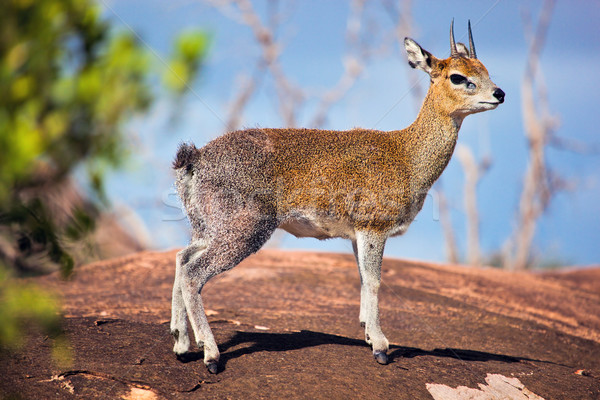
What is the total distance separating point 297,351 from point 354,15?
1899 cm

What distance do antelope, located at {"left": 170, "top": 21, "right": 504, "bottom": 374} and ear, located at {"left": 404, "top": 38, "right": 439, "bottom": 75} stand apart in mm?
12

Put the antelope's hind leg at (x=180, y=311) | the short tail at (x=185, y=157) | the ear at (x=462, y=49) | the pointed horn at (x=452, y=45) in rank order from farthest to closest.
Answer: the ear at (x=462, y=49), the pointed horn at (x=452, y=45), the short tail at (x=185, y=157), the antelope's hind leg at (x=180, y=311)

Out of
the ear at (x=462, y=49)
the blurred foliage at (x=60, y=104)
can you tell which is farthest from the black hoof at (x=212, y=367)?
the ear at (x=462, y=49)

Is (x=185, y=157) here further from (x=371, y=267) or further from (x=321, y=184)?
(x=371, y=267)

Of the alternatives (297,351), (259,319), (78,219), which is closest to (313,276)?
(259,319)

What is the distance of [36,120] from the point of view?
3230 millimetres

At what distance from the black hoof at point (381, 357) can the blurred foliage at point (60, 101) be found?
12.7ft

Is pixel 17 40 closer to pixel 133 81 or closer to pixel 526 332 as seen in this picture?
pixel 133 81

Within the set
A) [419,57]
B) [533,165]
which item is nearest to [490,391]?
[419,57]

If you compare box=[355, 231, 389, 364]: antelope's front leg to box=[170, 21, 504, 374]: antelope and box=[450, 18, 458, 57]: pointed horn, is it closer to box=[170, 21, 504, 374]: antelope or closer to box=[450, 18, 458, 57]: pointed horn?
box=[170, 21, 504, 374]: antelope

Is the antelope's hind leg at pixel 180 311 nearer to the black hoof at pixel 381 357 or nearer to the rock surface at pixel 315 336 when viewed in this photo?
the rock surface at pixel 315 336

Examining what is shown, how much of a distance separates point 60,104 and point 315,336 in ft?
15.6

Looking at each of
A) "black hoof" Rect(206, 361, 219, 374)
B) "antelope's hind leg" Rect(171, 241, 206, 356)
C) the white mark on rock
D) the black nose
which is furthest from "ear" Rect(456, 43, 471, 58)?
"black hoof" Rect(206, 361, 219, 374)

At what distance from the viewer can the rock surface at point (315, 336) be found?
5.57 m
